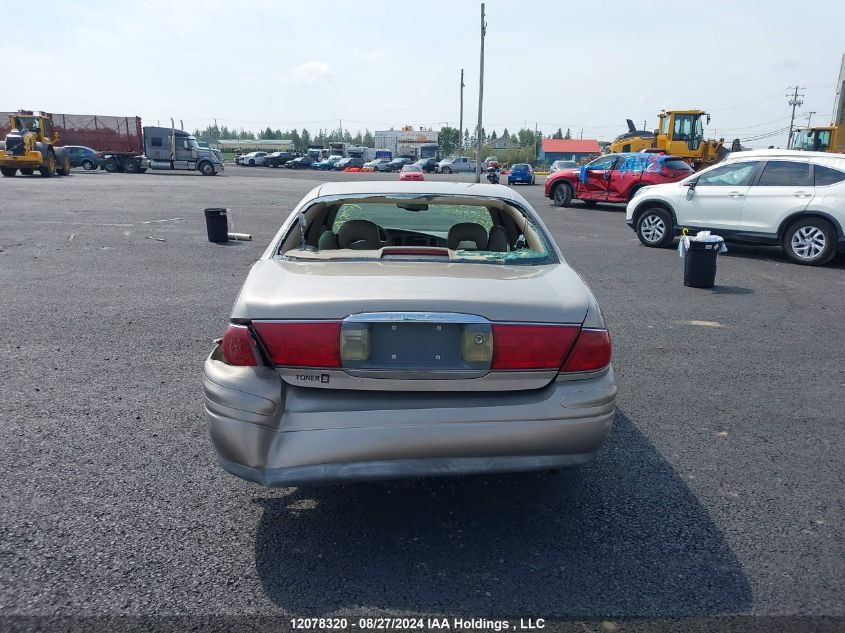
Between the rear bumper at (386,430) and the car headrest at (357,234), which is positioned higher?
the car headrest at (357,234)

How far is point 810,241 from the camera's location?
1141 cm

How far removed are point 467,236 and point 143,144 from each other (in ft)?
152

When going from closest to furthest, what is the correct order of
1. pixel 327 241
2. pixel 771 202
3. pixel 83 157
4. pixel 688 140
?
pixel 327 241 → pixel 771 202 → pixel 688 140 → pixel 83 157

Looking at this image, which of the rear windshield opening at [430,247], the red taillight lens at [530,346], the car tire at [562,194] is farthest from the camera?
the car tire at [562,194]

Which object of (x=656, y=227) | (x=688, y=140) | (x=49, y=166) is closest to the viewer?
(x=656, y=227)

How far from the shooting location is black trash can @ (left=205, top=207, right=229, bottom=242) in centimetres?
1308

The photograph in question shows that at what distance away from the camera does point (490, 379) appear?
294 cm

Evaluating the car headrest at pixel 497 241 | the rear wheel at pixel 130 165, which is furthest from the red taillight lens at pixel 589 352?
the rear wheel at pixel 130 165

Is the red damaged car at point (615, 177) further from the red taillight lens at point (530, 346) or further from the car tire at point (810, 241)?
the red taillight lens at point (530, 346)

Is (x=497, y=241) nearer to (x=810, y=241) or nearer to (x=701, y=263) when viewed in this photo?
(x=701, y=263)

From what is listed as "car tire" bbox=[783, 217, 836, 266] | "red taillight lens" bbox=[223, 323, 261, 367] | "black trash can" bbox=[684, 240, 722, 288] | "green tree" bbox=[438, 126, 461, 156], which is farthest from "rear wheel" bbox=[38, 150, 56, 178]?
"green tree" bbox=[438, 126, 461, 156]

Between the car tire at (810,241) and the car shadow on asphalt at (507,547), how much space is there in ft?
30.2

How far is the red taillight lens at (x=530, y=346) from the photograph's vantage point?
2920 millimetres

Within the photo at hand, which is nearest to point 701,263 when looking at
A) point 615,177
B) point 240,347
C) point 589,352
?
point 589,352
